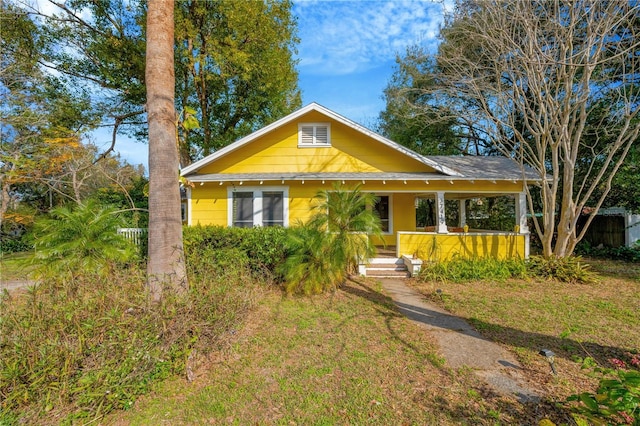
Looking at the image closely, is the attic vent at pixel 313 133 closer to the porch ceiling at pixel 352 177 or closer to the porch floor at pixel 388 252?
the porch ceiling at pixel 352 177

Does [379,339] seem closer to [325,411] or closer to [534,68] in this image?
[325,411]

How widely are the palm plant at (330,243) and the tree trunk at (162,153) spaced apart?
8.59 feet

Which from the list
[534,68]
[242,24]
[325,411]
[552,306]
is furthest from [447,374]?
[242,24]

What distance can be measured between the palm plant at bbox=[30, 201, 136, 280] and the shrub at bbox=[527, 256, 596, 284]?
11057 millimetres

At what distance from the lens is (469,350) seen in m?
4.17

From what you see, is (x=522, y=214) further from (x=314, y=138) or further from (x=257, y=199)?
(x=257, y=199)

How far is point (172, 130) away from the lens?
4910 millimetres

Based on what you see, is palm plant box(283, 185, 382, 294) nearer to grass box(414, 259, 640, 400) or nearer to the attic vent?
grass box(414, 259, 640, 400)

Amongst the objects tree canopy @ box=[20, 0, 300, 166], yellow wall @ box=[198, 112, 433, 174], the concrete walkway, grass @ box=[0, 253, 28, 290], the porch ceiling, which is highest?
tree canopy @ box=[20, 0, 300, 166]

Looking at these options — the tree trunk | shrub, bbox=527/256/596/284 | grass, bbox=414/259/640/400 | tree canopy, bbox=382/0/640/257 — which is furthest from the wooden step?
the tree trunk

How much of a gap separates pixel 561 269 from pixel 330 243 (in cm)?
712

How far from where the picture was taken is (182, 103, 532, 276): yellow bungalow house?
9.06 meters

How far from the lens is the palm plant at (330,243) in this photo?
21.1 feet

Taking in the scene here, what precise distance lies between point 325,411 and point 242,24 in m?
15.6
